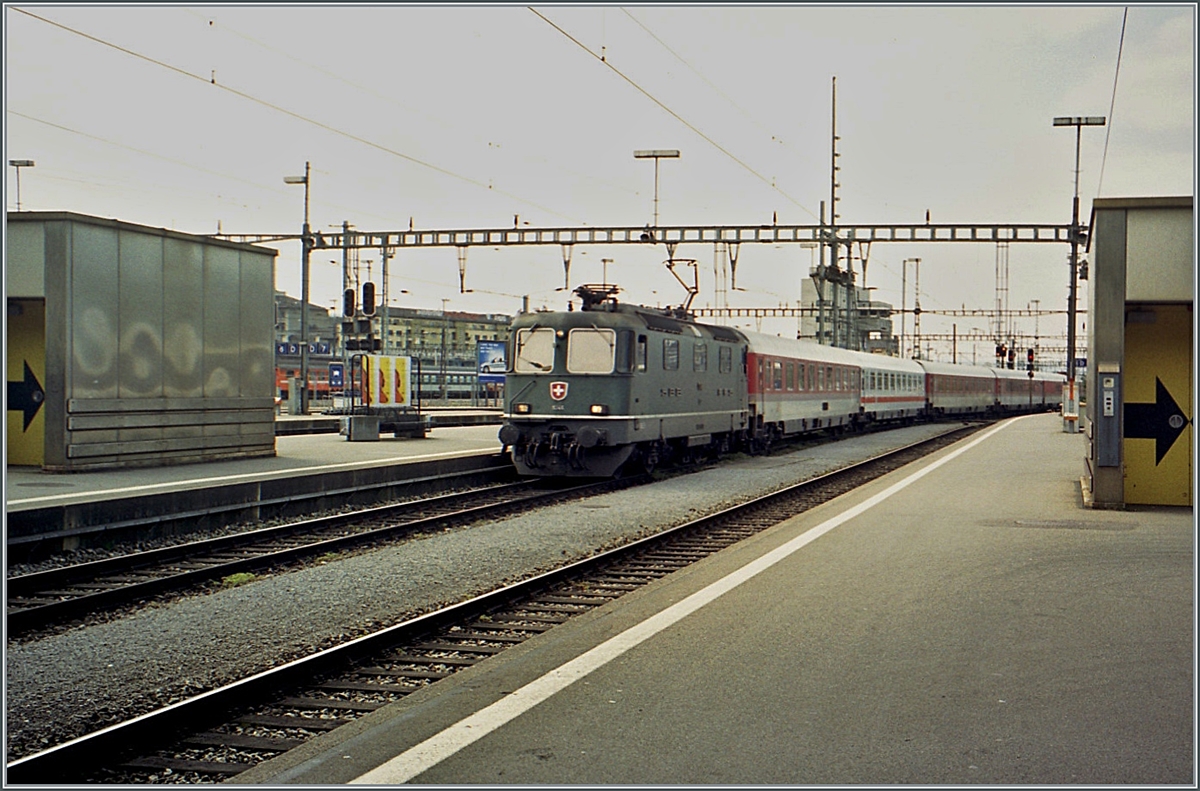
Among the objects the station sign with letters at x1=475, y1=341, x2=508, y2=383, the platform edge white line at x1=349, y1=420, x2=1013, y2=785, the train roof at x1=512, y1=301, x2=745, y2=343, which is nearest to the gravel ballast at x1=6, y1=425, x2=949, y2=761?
the platform edge white line at x1=349, y1=420, x2=1013, y2=785

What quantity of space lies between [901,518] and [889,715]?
877 centimetres

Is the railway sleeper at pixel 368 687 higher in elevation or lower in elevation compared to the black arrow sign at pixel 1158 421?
lower

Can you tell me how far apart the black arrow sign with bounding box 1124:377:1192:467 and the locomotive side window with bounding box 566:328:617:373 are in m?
8.43

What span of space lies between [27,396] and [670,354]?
11028 millimetres

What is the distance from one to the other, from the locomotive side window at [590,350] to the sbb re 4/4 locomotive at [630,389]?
0.7 inches

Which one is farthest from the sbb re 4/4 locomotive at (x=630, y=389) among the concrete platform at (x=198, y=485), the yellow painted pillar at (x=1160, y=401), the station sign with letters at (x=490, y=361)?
the station sign with letters at (x=490, y=361)

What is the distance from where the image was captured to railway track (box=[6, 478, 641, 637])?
9555 millimetres

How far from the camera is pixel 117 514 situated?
13141 millimetres

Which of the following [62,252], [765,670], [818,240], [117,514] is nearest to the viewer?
[765,670]

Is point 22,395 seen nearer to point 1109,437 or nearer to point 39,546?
point 39,546

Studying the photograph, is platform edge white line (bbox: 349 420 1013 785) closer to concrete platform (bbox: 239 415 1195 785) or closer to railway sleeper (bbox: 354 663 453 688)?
concrete platform (bbox: 239 415 1195 785)

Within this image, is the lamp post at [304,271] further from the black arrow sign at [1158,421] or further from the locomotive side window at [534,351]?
the black arrow sign at [1158,421]

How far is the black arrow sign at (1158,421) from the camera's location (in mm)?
14617

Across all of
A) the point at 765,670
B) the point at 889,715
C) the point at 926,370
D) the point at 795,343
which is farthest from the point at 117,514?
the point at 926,370
